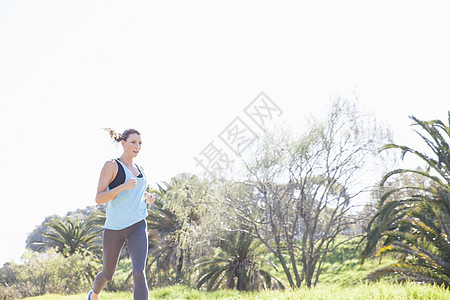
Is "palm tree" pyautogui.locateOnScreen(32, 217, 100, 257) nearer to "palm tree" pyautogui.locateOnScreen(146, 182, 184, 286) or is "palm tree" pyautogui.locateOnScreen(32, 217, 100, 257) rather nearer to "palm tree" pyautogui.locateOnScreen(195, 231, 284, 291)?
"palm tree" pyautogui.locateOnScreen(146, 182, 184, 286)

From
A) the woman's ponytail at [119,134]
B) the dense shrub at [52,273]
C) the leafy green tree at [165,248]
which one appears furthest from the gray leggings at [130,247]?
the dense shrub at [52,273]

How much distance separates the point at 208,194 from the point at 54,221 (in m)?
14.6

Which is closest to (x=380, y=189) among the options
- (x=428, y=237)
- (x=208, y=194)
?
(x=428, y=237)

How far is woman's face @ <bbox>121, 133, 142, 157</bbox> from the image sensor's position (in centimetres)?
424

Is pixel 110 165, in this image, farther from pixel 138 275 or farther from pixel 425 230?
pixel 425 230

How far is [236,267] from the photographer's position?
46.0 feet

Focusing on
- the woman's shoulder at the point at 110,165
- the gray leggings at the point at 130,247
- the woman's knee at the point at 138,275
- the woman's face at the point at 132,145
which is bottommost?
the woman's knee at the point at 138,275

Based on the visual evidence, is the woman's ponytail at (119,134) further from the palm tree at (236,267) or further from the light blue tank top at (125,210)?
the palm tree at (236,267)

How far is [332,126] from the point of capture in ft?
36.7

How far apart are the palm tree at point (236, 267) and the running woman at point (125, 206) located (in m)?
9.59

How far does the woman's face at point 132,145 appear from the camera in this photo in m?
4.24

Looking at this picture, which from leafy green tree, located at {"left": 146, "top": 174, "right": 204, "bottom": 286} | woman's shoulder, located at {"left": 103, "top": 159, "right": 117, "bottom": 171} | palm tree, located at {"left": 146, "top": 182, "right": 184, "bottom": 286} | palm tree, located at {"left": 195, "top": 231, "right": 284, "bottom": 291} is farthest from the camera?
palm tree, located at {"left": 146, "top": 182, "right": 184, "bottom": 286}

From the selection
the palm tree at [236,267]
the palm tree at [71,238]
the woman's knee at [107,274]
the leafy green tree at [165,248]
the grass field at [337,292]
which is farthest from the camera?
the palm tree at [71,238]

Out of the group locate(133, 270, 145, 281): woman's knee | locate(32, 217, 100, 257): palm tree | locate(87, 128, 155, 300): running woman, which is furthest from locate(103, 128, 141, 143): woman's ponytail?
locate(32, 217, 100, 257): palm tree
